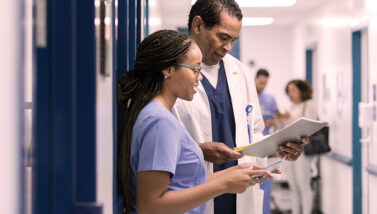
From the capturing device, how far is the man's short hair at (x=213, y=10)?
1.86 meters

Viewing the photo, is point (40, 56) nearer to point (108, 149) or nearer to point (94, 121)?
point (94, 121)

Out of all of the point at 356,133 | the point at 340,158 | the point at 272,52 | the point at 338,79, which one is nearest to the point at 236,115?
the point at 356,133

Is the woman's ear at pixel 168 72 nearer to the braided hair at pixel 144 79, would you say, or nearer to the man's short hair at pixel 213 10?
the braided hair at pixel 144 79

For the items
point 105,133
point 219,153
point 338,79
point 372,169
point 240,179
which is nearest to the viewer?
point 105,133

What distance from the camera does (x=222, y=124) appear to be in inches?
75.8

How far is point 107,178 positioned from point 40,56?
1.34 ft

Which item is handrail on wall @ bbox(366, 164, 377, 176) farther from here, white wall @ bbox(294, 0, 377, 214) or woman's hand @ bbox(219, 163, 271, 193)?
woman's hand @ bbox(219, 163, 271, 193)

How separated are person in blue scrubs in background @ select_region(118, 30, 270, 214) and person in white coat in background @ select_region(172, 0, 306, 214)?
38 cm

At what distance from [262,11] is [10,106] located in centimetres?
587

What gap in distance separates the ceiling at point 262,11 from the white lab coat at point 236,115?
354cm

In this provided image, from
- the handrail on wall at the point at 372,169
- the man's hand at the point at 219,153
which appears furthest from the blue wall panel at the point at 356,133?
the man's hand at the point at 219,153

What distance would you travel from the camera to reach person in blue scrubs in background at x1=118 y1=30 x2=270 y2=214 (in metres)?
1.24

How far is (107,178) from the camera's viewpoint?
1.25 meters

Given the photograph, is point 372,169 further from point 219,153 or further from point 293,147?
point 219,153
